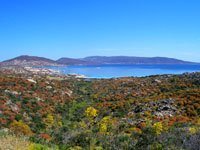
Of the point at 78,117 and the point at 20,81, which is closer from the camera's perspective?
the point at 78,117

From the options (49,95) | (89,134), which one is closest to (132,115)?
(49,95)

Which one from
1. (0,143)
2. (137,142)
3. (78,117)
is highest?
(0,143)

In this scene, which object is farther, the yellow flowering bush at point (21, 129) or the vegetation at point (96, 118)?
the yellow flowering bush at point (21, 129)

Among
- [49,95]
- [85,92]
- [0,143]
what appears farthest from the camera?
[85,92]

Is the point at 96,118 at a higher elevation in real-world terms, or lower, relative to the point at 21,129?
lower

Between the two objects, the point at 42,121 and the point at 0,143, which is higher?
the point at 0,143

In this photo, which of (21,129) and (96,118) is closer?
(21,129)

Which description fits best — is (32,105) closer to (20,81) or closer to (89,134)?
(20,81)

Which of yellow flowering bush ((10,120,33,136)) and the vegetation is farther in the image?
yellow flowering bush ((10,120,33,136))
